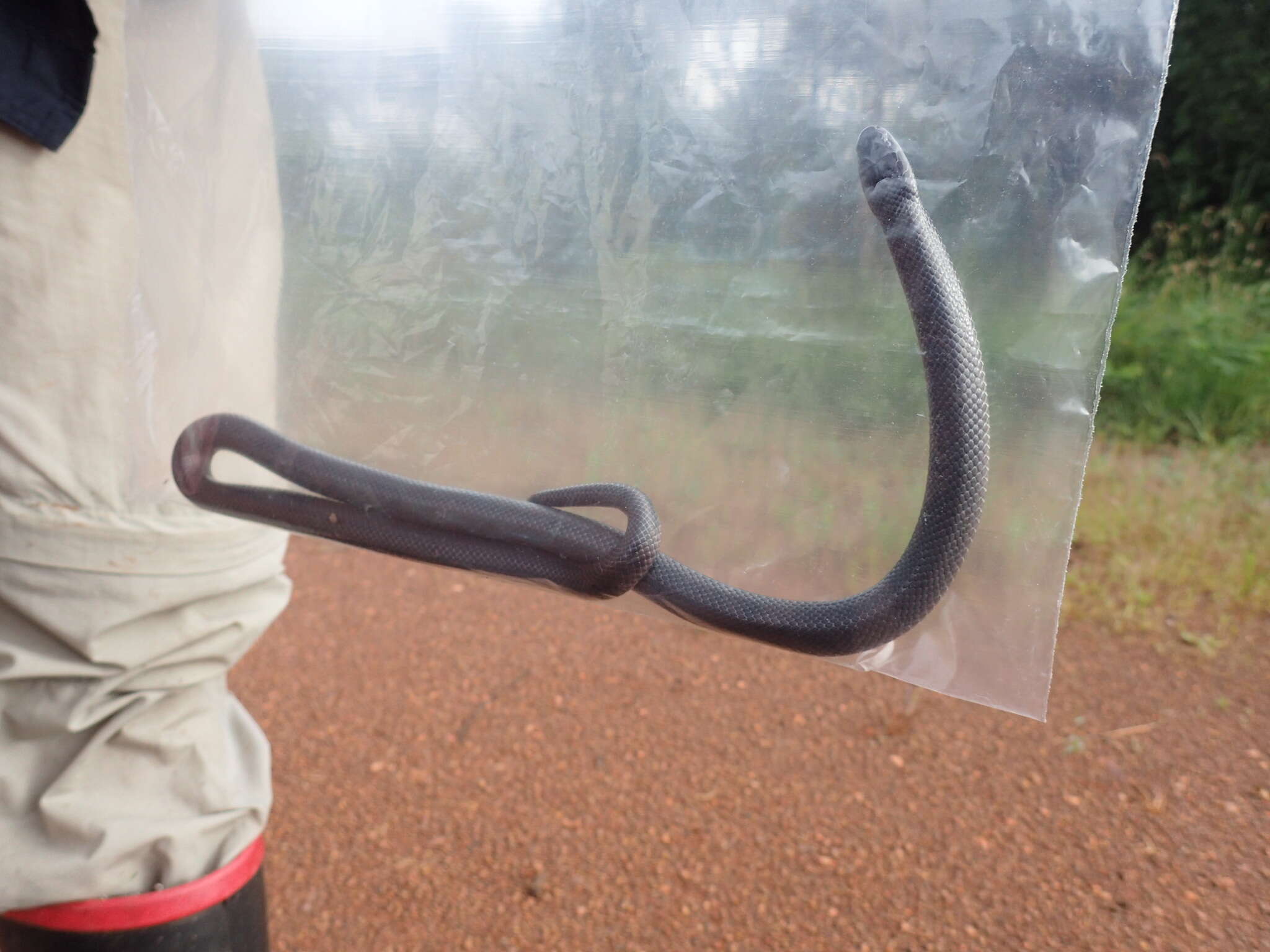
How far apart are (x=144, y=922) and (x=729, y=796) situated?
2.48 feet

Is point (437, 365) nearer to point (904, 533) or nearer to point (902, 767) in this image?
point (904, 533)

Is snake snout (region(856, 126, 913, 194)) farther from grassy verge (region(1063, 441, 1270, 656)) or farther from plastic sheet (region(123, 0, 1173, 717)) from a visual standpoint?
grassy verge (region(1063, 441, 1270, 656))

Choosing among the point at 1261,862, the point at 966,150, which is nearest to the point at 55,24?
the point at 966,150

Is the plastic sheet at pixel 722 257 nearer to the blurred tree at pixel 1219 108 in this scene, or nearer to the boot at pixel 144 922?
the boot at pixel 144 922

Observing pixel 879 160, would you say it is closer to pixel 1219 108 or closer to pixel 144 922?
pixel 144 922

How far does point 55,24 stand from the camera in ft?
1.96

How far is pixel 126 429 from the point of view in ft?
2.30

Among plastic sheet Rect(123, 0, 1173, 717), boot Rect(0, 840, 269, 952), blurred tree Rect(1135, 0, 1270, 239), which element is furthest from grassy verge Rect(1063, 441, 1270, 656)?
blurred tree Rect(1135, 0, 1270, 239)

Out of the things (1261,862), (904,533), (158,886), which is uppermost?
(904,533)

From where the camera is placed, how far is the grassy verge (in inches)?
63.4

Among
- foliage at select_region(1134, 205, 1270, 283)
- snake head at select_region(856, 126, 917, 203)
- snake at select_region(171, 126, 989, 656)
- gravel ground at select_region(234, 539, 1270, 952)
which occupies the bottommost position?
gravel ground at select_region(234, 539, 1270, 952)

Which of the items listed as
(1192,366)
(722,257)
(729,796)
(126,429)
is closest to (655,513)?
(722,257)

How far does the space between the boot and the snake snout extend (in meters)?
0.74

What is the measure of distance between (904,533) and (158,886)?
0.65 meters
